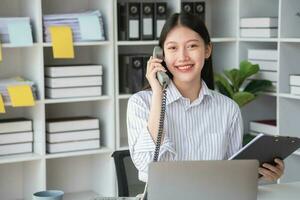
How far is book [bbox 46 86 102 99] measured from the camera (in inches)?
143

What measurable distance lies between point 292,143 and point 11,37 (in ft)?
6.27

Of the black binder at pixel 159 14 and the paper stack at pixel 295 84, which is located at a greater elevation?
the black binder at pixel 159 14

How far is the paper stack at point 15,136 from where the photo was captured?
→ 3.56 m

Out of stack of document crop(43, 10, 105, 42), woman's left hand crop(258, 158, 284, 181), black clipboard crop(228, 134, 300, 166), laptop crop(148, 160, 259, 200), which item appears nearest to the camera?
laptop crop(148, 160, 259, 200)

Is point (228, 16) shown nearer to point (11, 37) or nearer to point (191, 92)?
point (11, 37)

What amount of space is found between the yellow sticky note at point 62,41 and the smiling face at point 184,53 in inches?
56.5

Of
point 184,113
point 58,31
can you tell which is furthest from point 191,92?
point 58,31

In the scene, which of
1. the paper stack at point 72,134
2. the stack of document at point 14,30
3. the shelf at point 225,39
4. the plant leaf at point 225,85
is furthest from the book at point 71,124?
the shelf at point 225,39

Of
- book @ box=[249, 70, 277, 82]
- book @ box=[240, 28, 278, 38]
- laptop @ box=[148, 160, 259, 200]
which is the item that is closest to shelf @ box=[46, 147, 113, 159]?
book @ box=[249, 70, 277, 82]

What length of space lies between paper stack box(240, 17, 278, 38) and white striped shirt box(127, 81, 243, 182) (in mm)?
1652

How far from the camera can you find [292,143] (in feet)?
6.98

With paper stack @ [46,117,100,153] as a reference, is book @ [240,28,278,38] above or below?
above

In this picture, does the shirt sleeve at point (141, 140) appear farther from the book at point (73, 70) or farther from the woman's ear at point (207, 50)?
the book at point (73, 70)

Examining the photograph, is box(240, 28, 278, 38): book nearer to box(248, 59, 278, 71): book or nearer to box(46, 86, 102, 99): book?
box(248, 59, 278, 71): book
